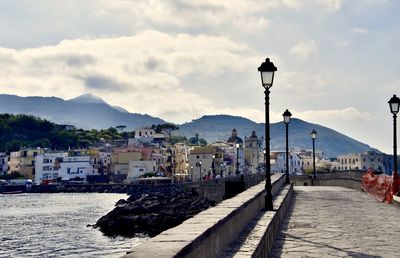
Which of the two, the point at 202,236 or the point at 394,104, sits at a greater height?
the point at 394,104

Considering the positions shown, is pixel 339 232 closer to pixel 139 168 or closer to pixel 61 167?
pixel 139 168

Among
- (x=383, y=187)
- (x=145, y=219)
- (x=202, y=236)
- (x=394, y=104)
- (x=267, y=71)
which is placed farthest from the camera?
(x=145, y=219)

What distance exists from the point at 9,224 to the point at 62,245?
Answer: 88.2 feet

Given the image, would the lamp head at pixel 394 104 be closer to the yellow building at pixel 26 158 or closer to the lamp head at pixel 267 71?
the lamp head at pixel 267 71

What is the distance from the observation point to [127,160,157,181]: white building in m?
175

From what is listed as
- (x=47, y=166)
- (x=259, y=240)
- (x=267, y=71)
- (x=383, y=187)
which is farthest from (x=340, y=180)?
(x=47, y=166)

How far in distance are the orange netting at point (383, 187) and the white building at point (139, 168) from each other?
14275 cm

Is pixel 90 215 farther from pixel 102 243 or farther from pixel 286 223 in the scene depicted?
pixel 286 223

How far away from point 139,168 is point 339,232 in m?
164

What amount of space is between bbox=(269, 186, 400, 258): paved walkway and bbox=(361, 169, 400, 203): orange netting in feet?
8.00

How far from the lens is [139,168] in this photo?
177625 millimetres

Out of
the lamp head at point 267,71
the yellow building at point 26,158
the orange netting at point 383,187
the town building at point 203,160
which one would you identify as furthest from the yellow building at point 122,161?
the lamp head at point 267,71

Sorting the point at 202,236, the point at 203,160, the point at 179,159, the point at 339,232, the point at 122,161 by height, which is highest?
the point at 179,159

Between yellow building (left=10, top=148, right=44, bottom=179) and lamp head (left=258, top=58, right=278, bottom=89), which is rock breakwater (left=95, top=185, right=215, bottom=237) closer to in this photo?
lamp head (left=258, top=58, right=278, bottom=89)
